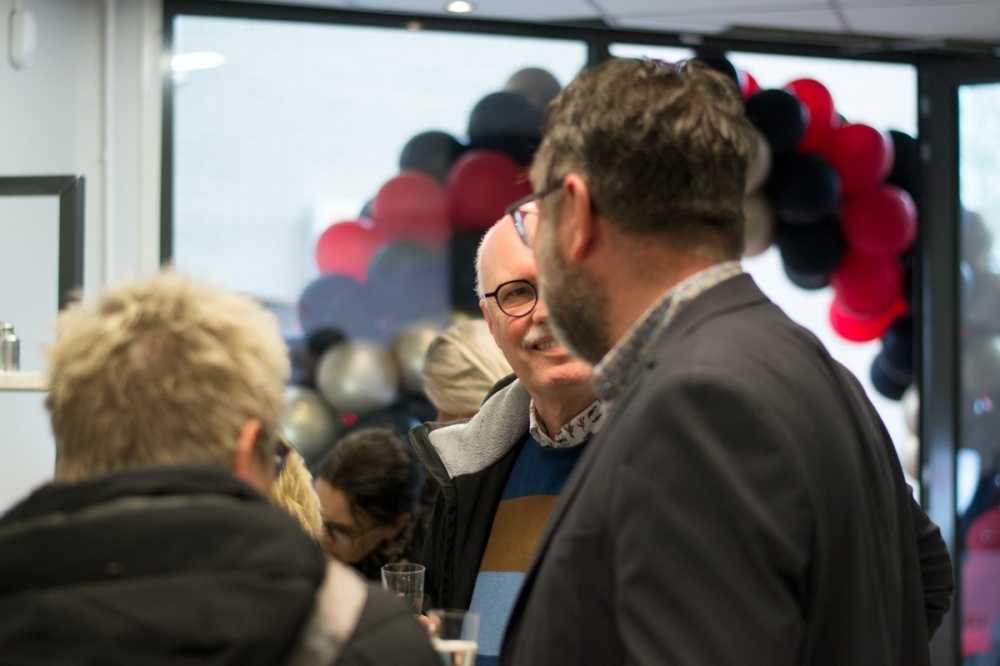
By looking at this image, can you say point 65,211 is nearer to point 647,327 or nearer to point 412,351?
point 412,351

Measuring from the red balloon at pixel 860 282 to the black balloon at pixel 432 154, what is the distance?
4.71ft

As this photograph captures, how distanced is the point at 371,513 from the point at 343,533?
0.09 meters

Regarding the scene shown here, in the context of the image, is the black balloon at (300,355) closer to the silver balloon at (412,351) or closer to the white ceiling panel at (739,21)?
the silver balloon at (412,351)

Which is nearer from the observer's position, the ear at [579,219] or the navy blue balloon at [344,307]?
the ear at [579,219]

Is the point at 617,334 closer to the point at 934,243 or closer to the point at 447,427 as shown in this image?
the point at 447,427

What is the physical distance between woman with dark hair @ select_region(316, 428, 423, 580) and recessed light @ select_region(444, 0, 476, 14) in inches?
72.6

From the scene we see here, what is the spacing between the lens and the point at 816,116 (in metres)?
3.91

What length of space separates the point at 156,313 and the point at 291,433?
2.91 meters

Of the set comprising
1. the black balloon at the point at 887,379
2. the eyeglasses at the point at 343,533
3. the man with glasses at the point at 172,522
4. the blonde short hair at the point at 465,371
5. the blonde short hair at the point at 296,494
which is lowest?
the eyeglasses at the point at 343,533

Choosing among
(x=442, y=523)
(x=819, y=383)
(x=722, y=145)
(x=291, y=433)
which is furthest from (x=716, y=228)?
(x=291, y=433)

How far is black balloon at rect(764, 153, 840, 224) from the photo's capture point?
3.79 m

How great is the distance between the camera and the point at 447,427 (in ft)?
6.34


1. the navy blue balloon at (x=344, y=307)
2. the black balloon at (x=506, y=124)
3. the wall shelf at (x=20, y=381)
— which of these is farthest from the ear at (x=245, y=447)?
the black balloon at (x=506, y=124)

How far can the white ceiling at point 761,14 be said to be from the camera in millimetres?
3826
